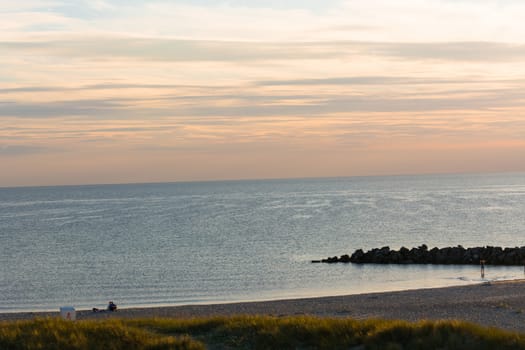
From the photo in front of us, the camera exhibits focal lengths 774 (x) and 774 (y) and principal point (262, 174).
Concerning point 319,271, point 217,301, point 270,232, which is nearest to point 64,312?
point 217,301

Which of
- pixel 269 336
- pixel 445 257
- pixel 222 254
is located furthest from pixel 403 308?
pixel 222 254

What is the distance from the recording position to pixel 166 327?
1398 cm

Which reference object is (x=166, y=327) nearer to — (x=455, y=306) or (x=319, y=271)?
(x=455, y=306)

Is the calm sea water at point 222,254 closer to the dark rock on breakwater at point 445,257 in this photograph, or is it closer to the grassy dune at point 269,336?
the dark rock on breakwater at point 445,257

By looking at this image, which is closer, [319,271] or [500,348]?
[500,348]

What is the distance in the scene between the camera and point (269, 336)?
41.7 ft

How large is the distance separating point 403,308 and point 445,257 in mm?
23286

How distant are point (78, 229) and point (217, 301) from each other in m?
53.2

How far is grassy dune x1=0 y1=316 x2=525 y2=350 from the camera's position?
1184 centimetres

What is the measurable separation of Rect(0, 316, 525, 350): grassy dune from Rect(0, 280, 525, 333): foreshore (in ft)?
27.1

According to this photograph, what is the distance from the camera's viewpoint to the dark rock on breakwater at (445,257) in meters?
46.8

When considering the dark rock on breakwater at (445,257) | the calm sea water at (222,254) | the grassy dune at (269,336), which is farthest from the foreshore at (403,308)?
the dark rock on breakwater at (445,257)

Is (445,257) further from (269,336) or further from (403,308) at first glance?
(269,336)

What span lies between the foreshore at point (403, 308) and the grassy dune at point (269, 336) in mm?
8261
